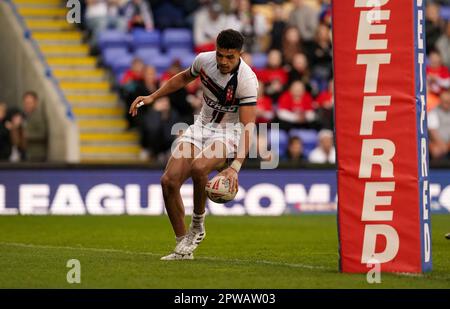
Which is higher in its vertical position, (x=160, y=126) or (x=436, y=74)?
(x=436, y=74)

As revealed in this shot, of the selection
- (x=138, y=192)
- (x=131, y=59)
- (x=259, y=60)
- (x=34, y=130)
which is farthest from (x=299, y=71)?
(x=34, y=130)

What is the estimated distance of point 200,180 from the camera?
1213 centimetres

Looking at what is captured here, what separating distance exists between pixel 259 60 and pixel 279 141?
2.69m

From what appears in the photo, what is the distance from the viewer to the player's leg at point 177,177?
1212cm

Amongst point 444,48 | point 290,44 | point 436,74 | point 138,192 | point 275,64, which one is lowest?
point 138,192

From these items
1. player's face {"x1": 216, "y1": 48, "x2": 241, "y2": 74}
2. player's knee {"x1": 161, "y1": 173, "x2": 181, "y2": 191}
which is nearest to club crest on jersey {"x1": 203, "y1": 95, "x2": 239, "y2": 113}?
player's face {"x1": 216, "y1": 48, "x2": 241, "y2": 74}

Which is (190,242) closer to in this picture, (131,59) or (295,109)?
A: (295,109)

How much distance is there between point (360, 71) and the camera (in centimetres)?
1073

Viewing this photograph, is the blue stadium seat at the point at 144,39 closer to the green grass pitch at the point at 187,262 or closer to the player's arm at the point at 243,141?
the green grass pitch at the point at 187,262

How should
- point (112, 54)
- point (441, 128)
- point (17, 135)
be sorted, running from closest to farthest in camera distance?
point (17, 135), point (441, 128), point (112, 54)

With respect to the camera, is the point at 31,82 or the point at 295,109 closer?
the point at 31,82

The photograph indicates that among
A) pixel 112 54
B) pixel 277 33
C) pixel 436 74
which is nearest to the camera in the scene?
pixel 112 54
